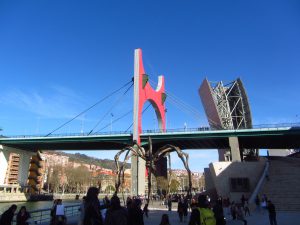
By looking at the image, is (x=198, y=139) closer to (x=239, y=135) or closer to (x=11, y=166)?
(x=239, y=135)

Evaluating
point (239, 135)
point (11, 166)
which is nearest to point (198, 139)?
point (239, 135)

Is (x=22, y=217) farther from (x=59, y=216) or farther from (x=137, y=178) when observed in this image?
(x=137, y=178)

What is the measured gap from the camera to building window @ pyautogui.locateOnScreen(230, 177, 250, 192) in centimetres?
4019

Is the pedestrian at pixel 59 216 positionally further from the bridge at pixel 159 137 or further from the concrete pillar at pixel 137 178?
the concrete pillar at pixel 137 178

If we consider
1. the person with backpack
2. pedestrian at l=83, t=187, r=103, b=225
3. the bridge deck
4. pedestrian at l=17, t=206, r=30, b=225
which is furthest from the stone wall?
pedestrian at l=83, t=187, r=103, b=225

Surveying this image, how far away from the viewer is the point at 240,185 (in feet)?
132

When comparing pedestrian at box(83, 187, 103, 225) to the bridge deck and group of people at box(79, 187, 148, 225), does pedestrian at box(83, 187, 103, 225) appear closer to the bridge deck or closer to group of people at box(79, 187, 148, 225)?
group of people at box(79, 187, 148, 225)

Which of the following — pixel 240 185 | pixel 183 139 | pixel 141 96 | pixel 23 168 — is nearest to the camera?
pixel 240 185

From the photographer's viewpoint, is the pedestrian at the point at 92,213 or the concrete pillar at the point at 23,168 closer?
the pedestrian at the point at 92,213

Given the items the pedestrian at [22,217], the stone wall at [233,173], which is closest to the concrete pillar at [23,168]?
the stone wall at [233,173]

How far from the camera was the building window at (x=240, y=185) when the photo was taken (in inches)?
1582

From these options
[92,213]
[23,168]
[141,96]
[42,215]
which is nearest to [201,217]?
[92,213]

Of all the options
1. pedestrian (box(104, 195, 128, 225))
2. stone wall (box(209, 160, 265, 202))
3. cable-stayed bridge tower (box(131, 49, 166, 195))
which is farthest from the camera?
cable-stayed bridge tower (box(131, 49, 166, 195))

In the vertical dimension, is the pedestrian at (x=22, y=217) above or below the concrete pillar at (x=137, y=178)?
below
